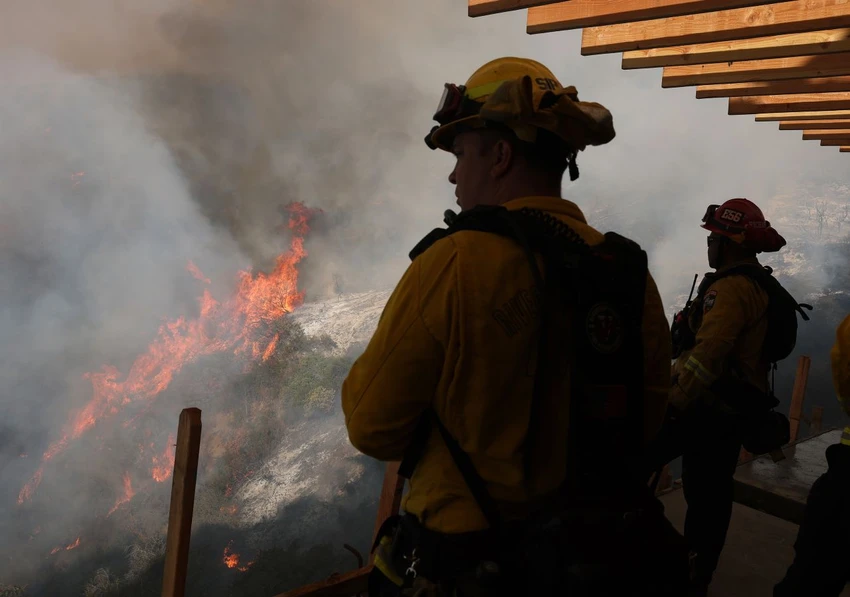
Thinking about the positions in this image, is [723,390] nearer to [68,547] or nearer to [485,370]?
[485,370]

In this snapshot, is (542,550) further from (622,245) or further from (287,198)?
(287,198)

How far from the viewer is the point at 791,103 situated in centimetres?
382

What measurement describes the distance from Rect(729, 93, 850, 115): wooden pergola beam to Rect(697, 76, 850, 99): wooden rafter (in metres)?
0.31

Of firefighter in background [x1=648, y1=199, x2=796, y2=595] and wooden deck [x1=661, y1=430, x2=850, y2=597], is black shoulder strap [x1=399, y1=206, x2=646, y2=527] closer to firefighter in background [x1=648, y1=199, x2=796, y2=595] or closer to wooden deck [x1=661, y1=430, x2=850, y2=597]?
firefighter in background [x1=648, y1=199, x2=796, y2=595]

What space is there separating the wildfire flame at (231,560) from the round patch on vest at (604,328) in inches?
553

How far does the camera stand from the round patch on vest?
1.08 meters

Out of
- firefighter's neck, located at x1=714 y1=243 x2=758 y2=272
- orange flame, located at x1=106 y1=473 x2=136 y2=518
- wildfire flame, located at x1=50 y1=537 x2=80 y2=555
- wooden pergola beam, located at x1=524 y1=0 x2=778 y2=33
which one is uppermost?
wooden pergola beam, located at x1=524 y1=0 x2=778 y2=33

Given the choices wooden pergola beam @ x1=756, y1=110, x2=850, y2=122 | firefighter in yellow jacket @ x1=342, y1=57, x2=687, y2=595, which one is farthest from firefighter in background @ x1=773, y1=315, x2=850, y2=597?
wooden pergola beam @ x1=756, y1=110, x2=850, y2=122

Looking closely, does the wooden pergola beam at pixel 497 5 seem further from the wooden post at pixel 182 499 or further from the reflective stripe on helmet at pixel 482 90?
the wooden post at pixel 182 499

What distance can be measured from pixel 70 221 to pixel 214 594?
29.3 feet

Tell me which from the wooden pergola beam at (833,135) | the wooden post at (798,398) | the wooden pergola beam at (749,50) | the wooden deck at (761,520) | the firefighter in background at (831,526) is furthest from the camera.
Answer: the wooden post at (798,398)

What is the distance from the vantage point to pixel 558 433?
3.59ft

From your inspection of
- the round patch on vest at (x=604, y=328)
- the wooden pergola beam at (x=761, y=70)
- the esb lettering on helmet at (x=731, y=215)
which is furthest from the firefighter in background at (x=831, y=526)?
the wooden pergola beam at (x=761, y=70)

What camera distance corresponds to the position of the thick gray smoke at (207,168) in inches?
448
